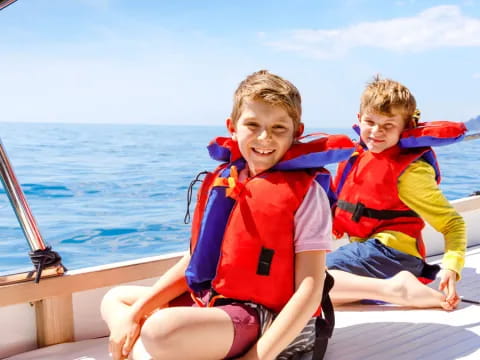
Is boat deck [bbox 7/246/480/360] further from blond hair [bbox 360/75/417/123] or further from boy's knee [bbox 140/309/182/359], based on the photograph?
blond hair [bbox 360/75/417/123]

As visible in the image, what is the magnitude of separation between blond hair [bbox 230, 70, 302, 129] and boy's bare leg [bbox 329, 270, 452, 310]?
2.73 feet

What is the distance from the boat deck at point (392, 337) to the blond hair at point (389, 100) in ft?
2.55

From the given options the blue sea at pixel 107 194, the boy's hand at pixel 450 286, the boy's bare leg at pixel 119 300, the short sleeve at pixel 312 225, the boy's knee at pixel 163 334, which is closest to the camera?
the boy's knee at pixel 163 334

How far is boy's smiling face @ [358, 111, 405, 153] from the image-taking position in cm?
233

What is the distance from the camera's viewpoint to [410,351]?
71.4 inches

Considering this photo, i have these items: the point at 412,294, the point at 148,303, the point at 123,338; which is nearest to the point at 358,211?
the point at 412,294

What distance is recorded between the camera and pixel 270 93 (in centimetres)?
158

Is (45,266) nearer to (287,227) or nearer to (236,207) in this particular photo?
(236,207)

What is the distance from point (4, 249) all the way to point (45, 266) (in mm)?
5599

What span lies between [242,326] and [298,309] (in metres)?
0.15

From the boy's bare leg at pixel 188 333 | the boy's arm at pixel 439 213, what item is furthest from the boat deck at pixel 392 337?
the boy's bare leg at pixel 188 333

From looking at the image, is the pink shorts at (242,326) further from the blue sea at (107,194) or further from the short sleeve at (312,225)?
the blue sea at (107,194)

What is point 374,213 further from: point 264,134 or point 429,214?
point 264,134

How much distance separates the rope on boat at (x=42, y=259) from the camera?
1.89 meters
